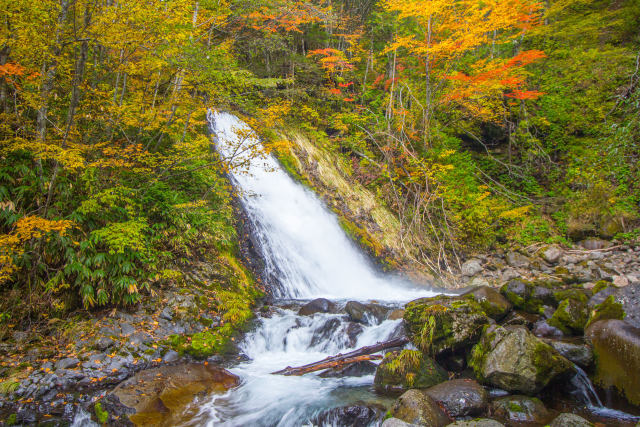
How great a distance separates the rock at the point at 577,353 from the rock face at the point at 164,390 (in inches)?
187

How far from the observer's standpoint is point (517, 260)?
1157 cm

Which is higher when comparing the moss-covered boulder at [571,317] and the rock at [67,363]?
the rock at [67,363]

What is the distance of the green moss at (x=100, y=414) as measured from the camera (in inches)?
142

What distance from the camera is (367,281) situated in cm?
1041

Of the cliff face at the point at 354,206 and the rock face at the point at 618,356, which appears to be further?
the cliff face at the point at 354,206

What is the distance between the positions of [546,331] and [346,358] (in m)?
3.64

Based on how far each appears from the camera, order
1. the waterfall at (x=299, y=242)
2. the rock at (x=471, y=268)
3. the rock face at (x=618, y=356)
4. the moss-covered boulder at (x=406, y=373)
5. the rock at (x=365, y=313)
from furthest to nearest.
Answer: the rock at (x=471, y=268), the waterfall at (x=299, y=242), the rock at (x=365, y=313), the moss-covered boulder at (x=406, y=373), the rock face at (x=618, y=356)

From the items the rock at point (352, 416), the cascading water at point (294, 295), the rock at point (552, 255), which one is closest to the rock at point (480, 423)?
the rock at point (352, 416)

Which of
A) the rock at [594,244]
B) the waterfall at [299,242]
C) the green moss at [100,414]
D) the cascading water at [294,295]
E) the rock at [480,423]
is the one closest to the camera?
the rock at [480,423]

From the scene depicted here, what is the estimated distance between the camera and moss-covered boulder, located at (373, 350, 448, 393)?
4504 millimetres

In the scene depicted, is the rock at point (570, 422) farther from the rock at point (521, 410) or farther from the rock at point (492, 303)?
the rock at point (492, 303)

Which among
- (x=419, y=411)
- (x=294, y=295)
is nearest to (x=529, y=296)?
(x=419, y=411)

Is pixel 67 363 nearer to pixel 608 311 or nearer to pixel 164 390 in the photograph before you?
pixel 164 390

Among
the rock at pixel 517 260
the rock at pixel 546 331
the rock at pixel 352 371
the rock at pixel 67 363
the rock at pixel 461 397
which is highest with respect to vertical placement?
the rock at pixel 67 363
